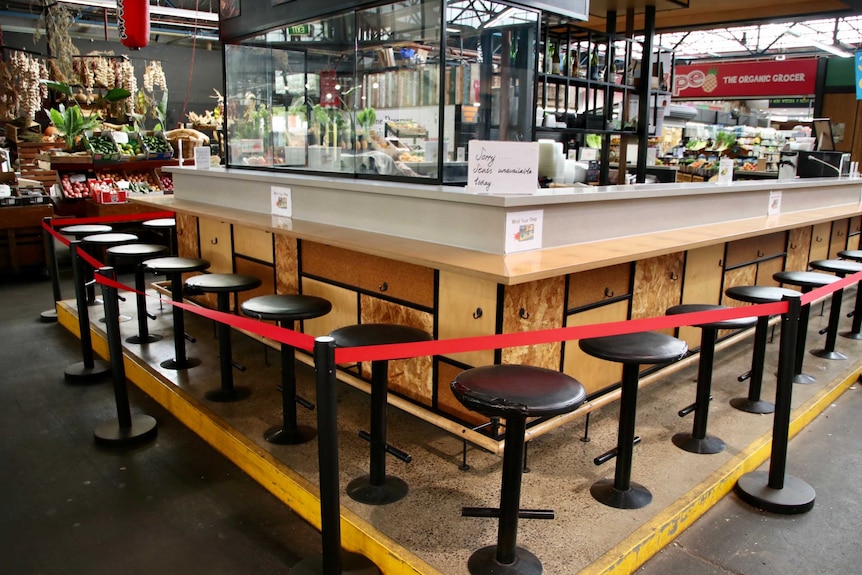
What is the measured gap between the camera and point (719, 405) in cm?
375

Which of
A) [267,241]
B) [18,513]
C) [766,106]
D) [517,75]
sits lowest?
[18,513]

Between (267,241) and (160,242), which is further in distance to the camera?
(160,242)

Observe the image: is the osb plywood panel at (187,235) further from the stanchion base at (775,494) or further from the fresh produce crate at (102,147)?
the stanchion base at (775,494)

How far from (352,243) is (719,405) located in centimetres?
232

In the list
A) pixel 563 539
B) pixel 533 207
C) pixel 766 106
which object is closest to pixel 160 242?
pixel 533 207

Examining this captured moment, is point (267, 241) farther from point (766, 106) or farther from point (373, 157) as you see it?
point (766, 106)

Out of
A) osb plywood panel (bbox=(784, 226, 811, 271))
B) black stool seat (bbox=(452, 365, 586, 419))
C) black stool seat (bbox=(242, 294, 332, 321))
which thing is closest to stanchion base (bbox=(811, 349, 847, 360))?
osb plywood panel (bbox=(784, 226, 811, 271))

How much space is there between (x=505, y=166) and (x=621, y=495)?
4.93 ft

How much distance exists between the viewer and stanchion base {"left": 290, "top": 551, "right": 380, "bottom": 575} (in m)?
2.32

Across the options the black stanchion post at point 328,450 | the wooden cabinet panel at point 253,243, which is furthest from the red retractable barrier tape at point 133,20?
the black stanchion post at point 328,450

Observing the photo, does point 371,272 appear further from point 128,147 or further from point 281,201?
point 128,147

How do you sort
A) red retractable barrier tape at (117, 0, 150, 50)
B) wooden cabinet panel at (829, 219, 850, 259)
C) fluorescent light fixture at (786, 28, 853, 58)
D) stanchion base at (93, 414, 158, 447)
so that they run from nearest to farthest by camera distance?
stanchion base at (93, 414, 158, 447) → red retractable barrier tape at (117, 0, 150, 50) → wooden cabinet panel at (829, 219, 850, 259) → fluorescent light fixture at (786, 28, 853, 58)

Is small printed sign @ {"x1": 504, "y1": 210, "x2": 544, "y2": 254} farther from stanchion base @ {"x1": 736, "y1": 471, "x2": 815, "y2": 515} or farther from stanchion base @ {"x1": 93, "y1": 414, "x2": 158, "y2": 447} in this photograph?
stanchion base @ {"x1": 93, "y1": 414, "x2": 158, "y2": 447}

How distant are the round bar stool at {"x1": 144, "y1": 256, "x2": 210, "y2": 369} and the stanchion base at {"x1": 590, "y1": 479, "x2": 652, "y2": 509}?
2696mm
